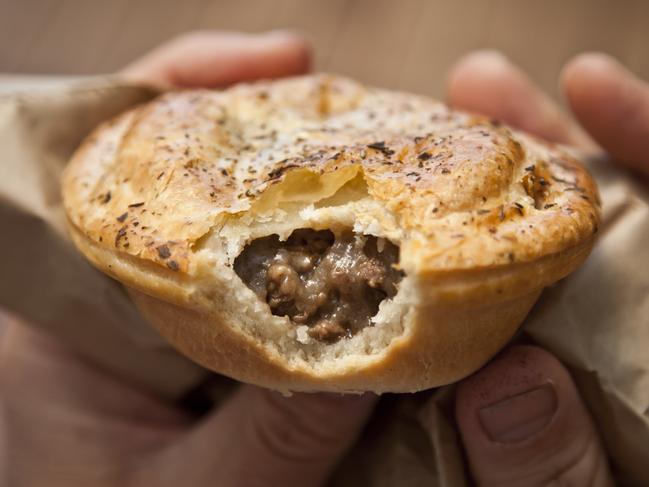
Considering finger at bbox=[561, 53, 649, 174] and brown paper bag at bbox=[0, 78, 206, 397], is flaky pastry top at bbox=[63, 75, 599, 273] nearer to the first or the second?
brown paper bag at bbox=[0, 78, 206, 397]

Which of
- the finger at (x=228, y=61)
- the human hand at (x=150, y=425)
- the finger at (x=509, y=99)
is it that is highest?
the finger at (x=509, y=99)

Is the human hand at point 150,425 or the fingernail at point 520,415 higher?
the fingernail at point 520,415

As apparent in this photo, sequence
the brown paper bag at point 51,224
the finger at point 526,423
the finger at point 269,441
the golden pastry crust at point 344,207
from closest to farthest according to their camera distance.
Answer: the golden pastry crust at point 344,207 < the finger at point 526,423 < the finger at point 269,441 < the brown paper bag at point 51,224

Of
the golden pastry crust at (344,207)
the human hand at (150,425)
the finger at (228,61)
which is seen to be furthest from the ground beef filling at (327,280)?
the finger at (228,61)

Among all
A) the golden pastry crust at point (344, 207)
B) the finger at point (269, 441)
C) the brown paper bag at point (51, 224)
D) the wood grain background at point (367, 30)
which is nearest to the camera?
the golden pastry crust at point (344, 207)

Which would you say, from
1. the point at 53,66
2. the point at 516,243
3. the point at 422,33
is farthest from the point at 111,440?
the point at 422,33

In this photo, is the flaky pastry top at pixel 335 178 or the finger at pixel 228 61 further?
the finger at pixel 228 61

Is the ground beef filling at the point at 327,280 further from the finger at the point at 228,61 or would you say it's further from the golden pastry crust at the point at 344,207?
the finger at the point at 228,61
